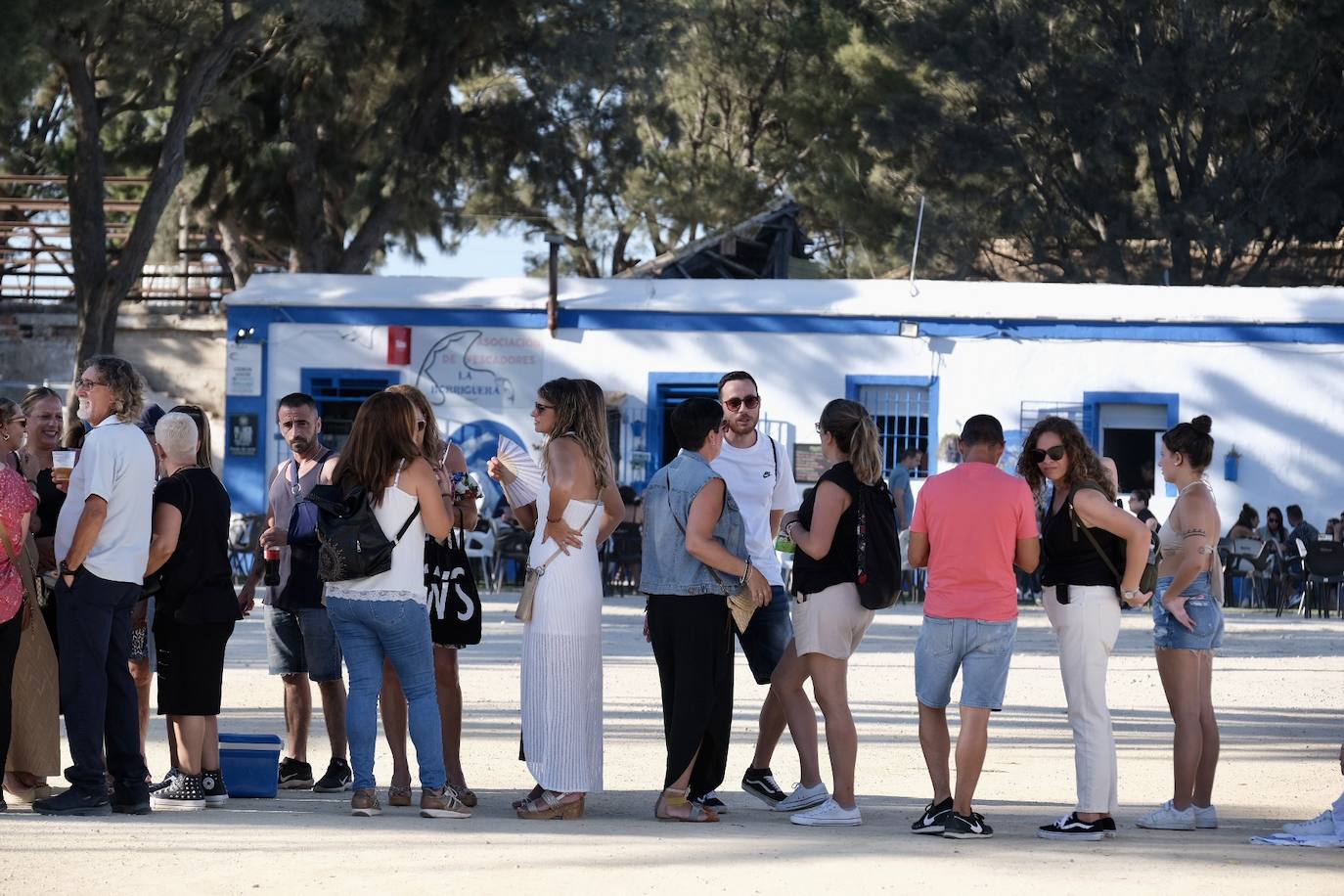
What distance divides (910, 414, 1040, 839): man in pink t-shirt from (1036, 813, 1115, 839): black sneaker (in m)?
0.22

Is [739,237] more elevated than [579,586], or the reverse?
[739,237]

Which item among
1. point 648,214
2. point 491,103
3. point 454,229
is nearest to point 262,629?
point 491,103

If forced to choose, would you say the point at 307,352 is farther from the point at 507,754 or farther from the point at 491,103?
the point at 507,754

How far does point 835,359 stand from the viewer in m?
21.7

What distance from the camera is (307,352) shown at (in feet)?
74.1

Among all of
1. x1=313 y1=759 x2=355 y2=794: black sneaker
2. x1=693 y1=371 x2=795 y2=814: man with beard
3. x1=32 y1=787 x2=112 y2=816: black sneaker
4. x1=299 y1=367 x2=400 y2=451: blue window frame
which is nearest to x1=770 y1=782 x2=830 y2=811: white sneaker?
x1=693 y1=371 x2=795 y2=814: man with beard

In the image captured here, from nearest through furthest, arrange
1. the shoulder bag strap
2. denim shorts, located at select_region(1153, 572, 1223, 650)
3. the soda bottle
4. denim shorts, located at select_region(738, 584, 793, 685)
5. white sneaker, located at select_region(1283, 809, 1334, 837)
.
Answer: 1. white sneaker, located at select_region(1283, 809, 1334, 837)
2. the shoulder bag strap
3. denim shorts, located at select_region(1153, 572, 1223, 650)
4. denim shorts, located at select_region(738, 584, 793, 685)
5. the soda bottle

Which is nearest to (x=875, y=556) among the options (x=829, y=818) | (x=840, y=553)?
(x=840, y=553)

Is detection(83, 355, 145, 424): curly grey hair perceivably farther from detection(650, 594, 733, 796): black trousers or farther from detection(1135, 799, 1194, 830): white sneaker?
detection(1135, 799, 1194, 830): white sneaker

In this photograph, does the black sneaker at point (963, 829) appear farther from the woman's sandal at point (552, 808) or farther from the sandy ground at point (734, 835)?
the woman's sandal at point (552, 808)

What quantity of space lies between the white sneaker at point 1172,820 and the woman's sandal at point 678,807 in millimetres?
1684

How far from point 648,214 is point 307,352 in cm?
1427

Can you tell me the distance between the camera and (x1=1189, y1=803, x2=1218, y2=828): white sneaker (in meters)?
7.11

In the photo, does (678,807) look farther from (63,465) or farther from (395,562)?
(63,465)
